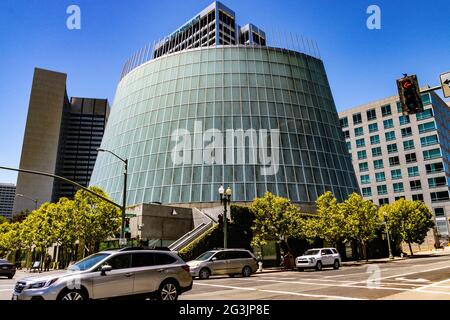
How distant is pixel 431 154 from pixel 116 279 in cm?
9051

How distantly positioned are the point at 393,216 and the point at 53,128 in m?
160

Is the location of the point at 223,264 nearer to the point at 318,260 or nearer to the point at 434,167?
the point at 318,260

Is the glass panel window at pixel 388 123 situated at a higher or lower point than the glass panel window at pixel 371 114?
lower

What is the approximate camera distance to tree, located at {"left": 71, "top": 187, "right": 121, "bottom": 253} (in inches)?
1250

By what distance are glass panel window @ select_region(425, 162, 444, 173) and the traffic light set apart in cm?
8335

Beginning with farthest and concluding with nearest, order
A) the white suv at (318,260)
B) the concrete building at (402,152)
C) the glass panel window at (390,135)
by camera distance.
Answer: the glass panel window at (390,135)
the concrete building at (402,152)
the white suv at (318,260)

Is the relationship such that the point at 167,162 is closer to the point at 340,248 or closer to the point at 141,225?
the point at 141,225

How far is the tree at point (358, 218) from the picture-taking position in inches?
1554

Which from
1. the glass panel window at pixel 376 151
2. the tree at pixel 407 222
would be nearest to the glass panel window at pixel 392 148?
the glass panel window at pixel 376 151

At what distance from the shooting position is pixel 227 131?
4741cm

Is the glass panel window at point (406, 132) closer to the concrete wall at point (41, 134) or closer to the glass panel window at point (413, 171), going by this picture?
the glass panel window at point (413, 171)

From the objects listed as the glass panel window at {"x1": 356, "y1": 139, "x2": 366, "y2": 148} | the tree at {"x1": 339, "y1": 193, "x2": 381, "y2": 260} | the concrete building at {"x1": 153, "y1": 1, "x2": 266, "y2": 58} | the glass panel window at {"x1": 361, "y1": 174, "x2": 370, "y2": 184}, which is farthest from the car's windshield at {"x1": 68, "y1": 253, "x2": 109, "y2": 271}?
the concrete building at {"x1": 153, "y1": 1, "x2": 266, "y2": 58}

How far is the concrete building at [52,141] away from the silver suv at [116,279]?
154083 mm
